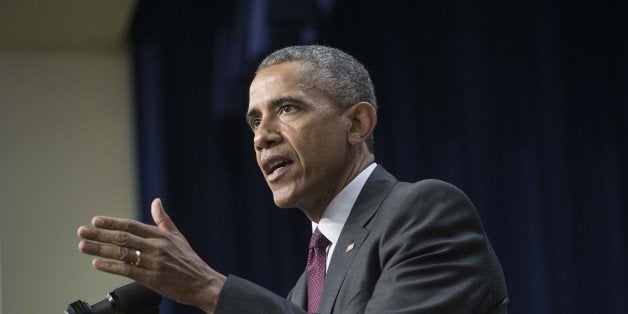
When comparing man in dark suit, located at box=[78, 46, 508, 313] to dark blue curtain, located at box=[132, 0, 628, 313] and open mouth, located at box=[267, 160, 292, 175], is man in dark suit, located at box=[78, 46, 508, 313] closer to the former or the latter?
open mouth, located at box=[267, 160, 292, 175]

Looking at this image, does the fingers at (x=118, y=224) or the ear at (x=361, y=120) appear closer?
the fingers at (x=118, y=224)

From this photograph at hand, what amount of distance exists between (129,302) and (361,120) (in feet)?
2.40

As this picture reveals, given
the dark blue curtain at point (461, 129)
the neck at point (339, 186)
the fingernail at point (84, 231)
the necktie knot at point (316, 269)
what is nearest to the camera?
the fingernail at point (84, 231)

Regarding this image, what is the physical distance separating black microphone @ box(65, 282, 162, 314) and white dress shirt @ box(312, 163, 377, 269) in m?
0.39

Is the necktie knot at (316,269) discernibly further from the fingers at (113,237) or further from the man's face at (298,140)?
the fingers at (113,237)

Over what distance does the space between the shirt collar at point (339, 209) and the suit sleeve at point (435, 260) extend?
20 centimetres

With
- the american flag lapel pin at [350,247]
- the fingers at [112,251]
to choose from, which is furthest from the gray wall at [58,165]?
the fingers at [112,251]

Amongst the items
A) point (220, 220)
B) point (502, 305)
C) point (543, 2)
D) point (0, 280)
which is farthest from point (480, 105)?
point (502, 305)

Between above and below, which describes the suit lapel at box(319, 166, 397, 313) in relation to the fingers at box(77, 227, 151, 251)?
below

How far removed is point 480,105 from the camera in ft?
13.6

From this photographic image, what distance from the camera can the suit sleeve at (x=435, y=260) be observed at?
5.46 feet

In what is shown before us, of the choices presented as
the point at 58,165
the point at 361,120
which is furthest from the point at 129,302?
the point at 58,165

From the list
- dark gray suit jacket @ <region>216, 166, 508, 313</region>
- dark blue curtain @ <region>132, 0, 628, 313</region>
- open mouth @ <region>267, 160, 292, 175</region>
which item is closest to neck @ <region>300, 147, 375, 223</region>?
open mouth @ <region>267, 160, 292, 175</region>

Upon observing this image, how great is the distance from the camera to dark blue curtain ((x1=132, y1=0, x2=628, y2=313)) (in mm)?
3830
